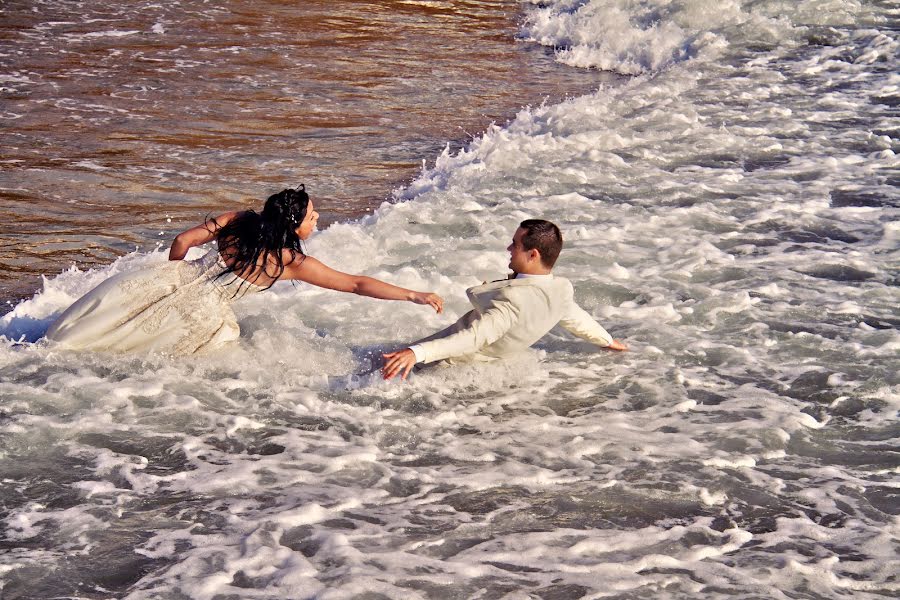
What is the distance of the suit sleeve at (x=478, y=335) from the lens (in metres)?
5.82

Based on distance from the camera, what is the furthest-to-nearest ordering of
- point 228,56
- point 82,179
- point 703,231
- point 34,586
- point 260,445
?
1. point 228,56
2. point 82,179
3. point 703,231
4. point 260,445
5. point 34,586

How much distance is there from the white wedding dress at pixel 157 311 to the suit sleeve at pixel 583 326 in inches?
73.4

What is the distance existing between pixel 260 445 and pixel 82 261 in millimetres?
3325

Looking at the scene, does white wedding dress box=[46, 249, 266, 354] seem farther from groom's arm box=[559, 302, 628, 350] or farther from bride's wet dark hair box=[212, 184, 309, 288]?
groom's arm box=[559, 302, 628, 350]

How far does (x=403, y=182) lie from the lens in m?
10.5

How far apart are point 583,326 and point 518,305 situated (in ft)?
1.99

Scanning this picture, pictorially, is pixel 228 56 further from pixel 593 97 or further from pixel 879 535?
pixel 879 535

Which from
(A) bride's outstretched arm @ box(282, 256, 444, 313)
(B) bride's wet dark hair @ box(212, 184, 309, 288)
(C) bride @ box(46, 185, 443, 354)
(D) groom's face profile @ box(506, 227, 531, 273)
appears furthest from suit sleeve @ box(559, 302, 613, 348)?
(B) bride's wet dark hair @ box(212, 184, 309, 288)

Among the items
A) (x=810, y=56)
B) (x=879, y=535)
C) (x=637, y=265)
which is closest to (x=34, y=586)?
(x=879, y=535)

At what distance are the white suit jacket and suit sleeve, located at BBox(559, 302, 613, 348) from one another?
43 mm

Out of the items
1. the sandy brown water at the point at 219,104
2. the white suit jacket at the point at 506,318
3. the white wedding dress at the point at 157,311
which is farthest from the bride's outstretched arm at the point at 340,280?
the sandy brown water at the point at 219,104

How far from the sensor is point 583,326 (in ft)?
21.2

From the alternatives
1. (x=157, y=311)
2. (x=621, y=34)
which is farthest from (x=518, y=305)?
(x=621, y=34)

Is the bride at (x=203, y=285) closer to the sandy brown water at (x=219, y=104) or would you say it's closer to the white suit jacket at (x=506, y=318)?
the white suit jacket at (x=506, y=318)
